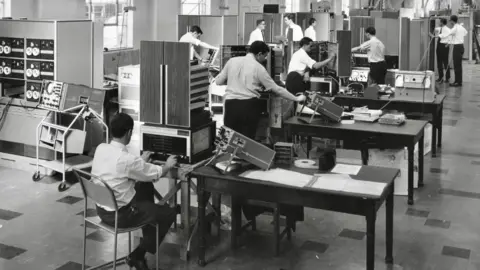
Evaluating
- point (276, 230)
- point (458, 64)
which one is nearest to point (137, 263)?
point (276, 230)

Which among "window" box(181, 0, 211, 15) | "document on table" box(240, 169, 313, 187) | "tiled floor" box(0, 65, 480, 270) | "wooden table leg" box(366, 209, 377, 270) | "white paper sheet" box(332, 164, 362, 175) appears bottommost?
"tiled floor" box(0, 65, 480, 270)

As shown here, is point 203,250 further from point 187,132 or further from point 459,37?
point 459,37

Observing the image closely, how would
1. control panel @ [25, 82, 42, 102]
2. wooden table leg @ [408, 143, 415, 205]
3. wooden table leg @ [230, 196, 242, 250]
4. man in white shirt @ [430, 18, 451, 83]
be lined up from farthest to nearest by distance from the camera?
man in white shirt @ [430, 18, 451, 83], control panel @ [25, 82, 42, 102], wooden table leg @ [408, 143, 415, 205], wooden table leg @ [230, 196, 242, 250]

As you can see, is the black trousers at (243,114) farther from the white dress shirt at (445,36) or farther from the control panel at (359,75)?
the white dress shirt at (445,36)

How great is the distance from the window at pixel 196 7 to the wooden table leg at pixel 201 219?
A: 32.6 feet

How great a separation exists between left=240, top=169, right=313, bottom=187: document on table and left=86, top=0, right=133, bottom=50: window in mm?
7353

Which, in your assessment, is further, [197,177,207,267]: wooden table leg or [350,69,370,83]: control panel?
[350,69,370,83]: control panel

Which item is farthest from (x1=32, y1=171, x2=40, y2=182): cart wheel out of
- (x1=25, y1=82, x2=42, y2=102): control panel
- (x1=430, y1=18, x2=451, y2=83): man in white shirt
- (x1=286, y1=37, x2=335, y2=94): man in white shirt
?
(x1=430, y1=18, x2=451, y2=83): man in white shirt

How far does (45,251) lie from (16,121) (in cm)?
305

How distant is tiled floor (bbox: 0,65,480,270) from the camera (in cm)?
477

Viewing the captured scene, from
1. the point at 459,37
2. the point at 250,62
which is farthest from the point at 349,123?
the point at 459,37

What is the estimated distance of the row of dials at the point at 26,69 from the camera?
7.45 metres

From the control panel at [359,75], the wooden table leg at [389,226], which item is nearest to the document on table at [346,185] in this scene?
the wooden table leg at [389,226]

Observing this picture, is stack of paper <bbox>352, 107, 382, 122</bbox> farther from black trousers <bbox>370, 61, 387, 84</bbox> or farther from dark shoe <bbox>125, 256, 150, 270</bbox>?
black trousers <bbox>370, 61, 387, 84</bbox>
